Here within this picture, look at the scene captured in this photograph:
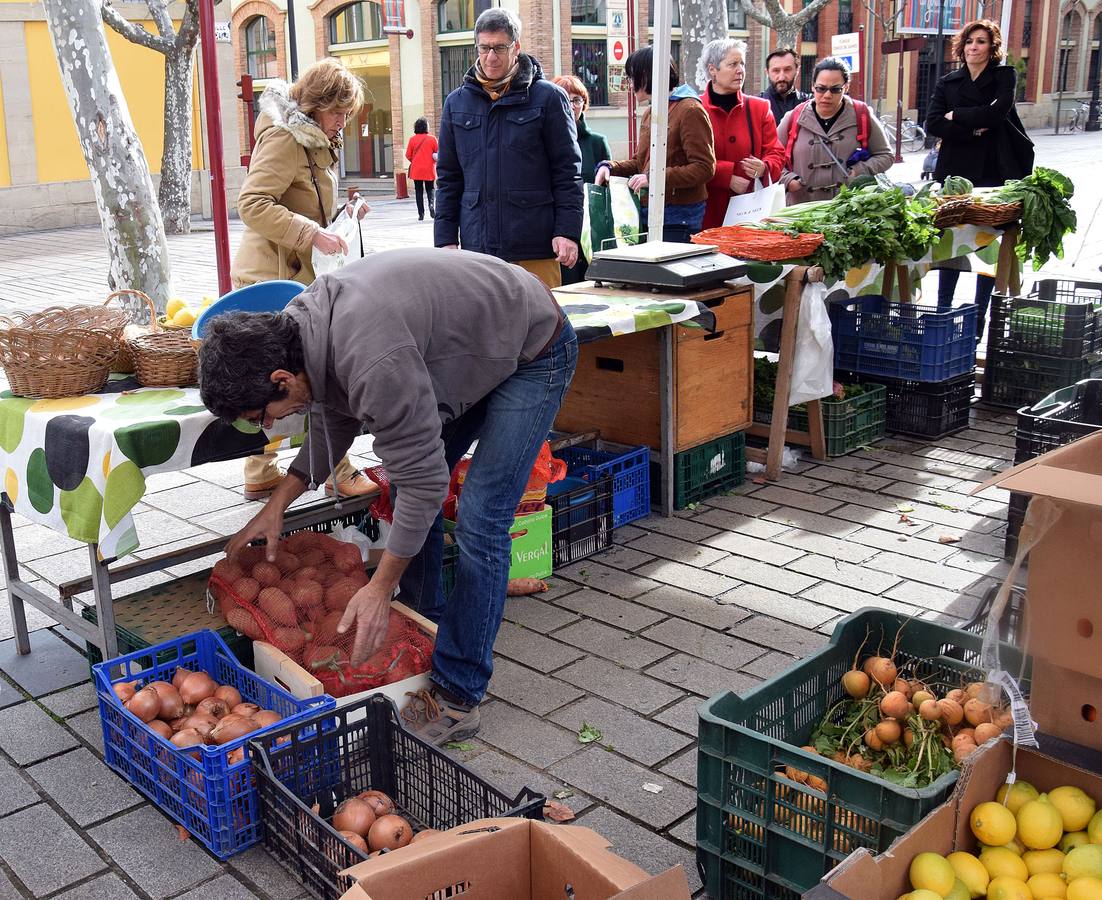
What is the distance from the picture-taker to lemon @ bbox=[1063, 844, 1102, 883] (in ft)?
7.16

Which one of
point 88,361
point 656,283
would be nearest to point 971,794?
point 88,361

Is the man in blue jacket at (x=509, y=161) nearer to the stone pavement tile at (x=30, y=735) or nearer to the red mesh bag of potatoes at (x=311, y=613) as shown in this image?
the red mesh bag of potatoes at (x=311, y=613)

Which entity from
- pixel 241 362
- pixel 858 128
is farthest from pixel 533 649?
pixel 858 128

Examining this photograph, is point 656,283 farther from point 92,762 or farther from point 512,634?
point 92,762

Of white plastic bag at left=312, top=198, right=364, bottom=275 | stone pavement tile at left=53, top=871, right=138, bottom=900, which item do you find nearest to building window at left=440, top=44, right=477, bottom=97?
white plastic bag at left=312, top=198, right=364, bottom=275

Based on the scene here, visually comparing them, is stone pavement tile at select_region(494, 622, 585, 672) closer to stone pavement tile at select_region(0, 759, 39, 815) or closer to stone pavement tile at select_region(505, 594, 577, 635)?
stone pavement tile at select_region(505, 594, 577, 635)

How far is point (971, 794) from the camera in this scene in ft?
7.66

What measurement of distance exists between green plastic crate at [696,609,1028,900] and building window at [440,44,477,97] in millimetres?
29485

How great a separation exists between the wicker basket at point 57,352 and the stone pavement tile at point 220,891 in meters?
1.56

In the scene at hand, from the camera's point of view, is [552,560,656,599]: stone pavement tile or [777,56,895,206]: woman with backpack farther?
[777,56,895,206]: woman with backpack

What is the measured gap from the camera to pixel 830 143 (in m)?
7.12

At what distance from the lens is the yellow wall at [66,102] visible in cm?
1894

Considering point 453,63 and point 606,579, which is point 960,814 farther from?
point 453,63

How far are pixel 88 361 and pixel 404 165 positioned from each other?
2757cm
